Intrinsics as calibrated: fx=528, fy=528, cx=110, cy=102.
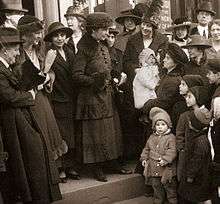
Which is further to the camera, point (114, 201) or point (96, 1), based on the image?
point (96, 1)

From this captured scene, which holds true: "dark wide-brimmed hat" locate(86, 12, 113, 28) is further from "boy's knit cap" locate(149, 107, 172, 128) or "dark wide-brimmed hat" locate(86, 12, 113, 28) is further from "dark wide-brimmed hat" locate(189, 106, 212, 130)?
"dark wide-brimmed hat" locate(189, 106, 212, 130)

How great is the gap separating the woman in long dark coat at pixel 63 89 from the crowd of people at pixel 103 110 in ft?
0.04

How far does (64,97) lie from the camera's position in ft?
20.9

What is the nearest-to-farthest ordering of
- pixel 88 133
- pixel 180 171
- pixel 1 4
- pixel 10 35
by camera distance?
pixel 10 35, pixel 180 171, pixel 88 133, pixel 1 4

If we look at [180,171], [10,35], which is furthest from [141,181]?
[10,35]

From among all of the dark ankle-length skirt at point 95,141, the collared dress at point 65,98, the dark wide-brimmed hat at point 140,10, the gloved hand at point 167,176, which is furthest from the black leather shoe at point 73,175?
the dark wide-brimmed hat at point 140,10

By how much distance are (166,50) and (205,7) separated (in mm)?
2378

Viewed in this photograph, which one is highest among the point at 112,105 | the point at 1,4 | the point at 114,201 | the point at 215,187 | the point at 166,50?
the point at 1,4

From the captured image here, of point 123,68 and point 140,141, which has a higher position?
point 123,68

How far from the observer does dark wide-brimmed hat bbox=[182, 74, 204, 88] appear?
5.91 meters

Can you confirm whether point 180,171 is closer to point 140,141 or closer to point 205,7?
point 140,141

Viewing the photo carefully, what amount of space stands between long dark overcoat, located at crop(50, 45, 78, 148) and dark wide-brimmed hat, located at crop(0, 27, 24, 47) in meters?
1.08

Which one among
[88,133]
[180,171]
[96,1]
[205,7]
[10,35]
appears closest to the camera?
[10,35]

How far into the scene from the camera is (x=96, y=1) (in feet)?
34.9
